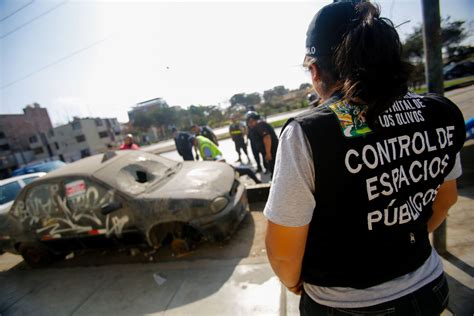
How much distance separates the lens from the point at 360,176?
859 millimetres

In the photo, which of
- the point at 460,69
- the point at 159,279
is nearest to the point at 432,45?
the point at 159,279

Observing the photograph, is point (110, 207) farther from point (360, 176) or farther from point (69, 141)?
point (69, 141)

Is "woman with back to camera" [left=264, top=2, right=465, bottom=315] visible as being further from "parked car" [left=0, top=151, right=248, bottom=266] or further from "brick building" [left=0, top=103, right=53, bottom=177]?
"brick building" [left=0, top=103, right=53, bottom=177]

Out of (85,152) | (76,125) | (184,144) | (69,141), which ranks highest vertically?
(76,125)

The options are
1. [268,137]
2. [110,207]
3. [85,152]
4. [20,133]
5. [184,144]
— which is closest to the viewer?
[110,207]

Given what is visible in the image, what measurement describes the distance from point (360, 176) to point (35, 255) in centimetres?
532

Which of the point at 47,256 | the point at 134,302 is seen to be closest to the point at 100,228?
the point at 134,302

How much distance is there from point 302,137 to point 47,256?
17.0 feet

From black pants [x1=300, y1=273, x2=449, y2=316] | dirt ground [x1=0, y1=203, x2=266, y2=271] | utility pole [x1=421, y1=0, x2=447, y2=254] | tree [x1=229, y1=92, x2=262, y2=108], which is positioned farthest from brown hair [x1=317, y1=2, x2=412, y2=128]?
tree [x1=229, y1=92, x2=262, y2=108]

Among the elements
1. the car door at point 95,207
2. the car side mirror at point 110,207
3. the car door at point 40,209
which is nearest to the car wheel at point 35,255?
the car door at point 40,209

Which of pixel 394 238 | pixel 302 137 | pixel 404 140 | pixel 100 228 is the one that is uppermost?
pixel 302 137

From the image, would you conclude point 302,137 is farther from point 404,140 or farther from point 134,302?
point 134,302

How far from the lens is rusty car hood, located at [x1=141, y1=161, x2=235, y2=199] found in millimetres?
3523

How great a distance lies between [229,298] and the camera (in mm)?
2785
